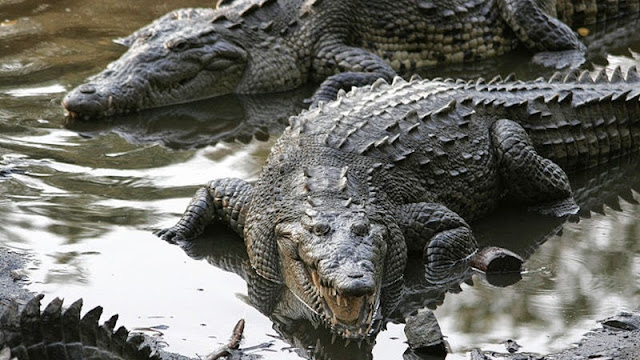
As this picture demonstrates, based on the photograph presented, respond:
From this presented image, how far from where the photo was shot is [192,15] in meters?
9.72

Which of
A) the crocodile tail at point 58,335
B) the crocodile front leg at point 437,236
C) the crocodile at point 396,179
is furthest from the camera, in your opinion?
the crocodile front leg at point 437,236

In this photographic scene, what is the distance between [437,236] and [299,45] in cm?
383

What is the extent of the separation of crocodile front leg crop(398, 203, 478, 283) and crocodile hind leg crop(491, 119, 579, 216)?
2.35 ft

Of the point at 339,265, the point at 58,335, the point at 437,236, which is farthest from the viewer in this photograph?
the point at 437,236

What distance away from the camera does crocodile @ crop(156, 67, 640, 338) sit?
5.52 metres

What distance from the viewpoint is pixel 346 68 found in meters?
9.34

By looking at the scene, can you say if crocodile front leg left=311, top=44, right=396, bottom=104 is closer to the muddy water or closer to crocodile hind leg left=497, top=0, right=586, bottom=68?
the muddy water

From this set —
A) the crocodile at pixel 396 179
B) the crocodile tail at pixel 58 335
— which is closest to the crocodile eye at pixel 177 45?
the crocodile at pixel 396 179

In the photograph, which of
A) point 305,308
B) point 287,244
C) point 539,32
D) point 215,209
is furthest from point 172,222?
point 539,32

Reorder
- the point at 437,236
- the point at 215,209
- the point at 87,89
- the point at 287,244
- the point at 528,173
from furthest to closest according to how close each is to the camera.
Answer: the point at 87,89, the point at 528,173, the point at 215,209, the point at 437,236, the point at 287,244

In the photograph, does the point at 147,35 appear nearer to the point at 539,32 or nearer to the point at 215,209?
the point at 215,209

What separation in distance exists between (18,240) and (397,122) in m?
2.23

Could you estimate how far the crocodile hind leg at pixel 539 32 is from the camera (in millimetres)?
10125

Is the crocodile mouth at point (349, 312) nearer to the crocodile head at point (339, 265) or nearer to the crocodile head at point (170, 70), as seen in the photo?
the crocodile head at point (339, 265)
